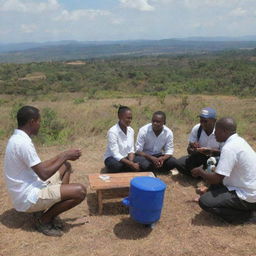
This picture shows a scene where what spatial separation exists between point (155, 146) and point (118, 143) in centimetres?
67

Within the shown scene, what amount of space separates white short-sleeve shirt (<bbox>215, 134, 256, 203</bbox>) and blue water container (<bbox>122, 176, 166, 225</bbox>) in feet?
2.35

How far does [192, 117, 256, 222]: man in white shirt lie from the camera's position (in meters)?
3.58

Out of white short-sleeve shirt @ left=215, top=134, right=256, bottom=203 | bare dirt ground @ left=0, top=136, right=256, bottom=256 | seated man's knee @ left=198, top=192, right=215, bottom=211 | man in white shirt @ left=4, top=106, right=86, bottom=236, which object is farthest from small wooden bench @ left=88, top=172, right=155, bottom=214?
white short-sleeve shirt @ left=215, top=134, right=256, bottom=203

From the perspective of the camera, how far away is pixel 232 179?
12.4ft

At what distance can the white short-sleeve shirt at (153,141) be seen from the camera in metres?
5.27

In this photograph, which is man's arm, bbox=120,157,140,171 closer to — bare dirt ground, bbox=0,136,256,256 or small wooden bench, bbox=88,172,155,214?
small wooden bench, bbox=88,172,155,214

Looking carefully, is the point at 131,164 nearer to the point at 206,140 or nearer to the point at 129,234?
the point at 206,140

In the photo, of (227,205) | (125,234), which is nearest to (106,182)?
(125,234)

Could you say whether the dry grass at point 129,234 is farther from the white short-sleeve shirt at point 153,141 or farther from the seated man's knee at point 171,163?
the white short-sleeve shirt at point 153,141

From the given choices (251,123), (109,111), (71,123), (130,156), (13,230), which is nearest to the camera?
(13,230)

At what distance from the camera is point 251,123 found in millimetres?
9125

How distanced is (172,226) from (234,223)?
74 centimetres

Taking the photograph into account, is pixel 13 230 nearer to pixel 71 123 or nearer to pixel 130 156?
pixel 130 156

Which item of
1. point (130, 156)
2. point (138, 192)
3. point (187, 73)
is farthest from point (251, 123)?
point (187, 73)
